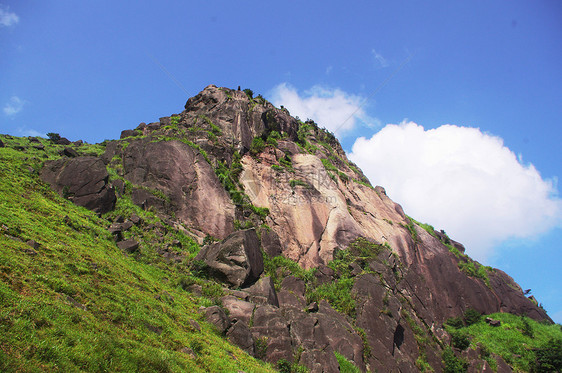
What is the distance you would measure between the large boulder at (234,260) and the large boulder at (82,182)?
9.65 metres

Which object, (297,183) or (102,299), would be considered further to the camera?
(297,183)

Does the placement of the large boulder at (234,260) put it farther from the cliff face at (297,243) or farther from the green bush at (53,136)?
the green bush at (53,136)

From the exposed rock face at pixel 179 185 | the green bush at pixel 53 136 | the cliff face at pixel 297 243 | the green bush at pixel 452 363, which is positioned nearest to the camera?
the cliff face at pixel 297 243

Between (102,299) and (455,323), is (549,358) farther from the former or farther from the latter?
(102,299)

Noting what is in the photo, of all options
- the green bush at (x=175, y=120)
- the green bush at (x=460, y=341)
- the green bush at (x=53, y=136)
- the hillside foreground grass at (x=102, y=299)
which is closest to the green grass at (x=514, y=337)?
the hillside foreground grass at (x=102, y=299)

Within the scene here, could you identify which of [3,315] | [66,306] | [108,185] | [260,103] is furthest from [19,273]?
[260,103]

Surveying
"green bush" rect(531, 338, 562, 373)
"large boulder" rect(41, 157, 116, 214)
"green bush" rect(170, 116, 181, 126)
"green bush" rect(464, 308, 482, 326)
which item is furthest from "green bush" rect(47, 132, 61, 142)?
"green bush" rect(531, 338, 562, 373)

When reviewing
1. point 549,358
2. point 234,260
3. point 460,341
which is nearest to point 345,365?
point 234,260

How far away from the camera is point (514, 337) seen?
3225 centimetres

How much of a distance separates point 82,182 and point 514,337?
45.1m

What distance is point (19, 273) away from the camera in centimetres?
1106

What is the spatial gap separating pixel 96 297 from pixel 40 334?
166 inches

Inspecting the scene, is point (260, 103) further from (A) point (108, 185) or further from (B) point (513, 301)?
(B) point (513, 301)

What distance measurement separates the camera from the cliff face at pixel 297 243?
22.2 metres
